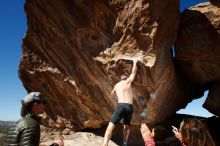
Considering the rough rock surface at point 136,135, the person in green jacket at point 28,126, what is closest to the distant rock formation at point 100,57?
the rough rock surface at point 136,135

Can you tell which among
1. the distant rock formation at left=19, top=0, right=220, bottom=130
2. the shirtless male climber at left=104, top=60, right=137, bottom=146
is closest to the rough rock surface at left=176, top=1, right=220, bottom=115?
the distant rock formation at left=19, top=0, right=220, bottom=130

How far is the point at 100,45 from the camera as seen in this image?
11047 mm

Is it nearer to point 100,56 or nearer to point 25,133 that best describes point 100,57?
point 100,56

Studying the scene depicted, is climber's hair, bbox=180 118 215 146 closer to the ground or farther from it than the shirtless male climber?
closer to the ground

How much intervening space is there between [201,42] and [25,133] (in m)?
9.20

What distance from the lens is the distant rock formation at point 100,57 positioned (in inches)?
400

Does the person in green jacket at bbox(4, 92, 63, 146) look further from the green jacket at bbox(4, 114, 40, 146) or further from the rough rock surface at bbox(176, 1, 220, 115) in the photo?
the rough rock surface at bbox(176, 1, 220, 115)

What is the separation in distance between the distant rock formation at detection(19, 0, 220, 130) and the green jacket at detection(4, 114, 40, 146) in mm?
6491

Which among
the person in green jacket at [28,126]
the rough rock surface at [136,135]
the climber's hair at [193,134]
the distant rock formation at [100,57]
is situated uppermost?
the distant rock formation at [100,57]

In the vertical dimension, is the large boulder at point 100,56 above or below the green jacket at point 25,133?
above

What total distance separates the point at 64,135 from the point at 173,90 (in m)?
6.04

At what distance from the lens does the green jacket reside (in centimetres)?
391

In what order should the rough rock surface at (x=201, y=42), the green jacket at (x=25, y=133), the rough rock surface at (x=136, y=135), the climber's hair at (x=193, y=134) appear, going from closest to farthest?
the green jacket at (x=25, y=133)
the climber's hair at (x=193, y=134)
the rough rock surface at (x=201, y=42)
the rough rock surface at (x=136, y=135)

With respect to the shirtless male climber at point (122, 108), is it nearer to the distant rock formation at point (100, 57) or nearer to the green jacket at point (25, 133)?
the distant rock formation at point (100, 57)
